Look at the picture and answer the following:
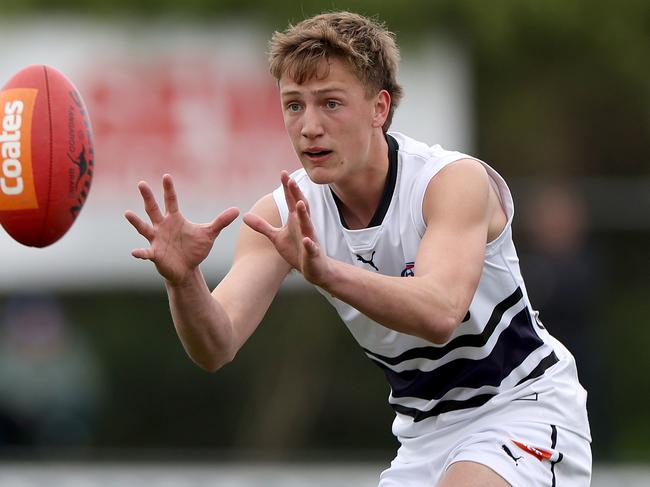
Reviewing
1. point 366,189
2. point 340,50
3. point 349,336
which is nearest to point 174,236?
point 366,189

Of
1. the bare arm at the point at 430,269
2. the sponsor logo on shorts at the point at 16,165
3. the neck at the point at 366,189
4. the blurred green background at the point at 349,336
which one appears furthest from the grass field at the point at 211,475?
the bare arm at the point at 430,269

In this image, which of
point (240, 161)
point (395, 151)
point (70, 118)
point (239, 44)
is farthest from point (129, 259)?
A: point (395, 151)

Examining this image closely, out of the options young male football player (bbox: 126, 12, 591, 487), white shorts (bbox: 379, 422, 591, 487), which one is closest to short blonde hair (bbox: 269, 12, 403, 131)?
young male football player (bbox: 126, 12, 591, 487)

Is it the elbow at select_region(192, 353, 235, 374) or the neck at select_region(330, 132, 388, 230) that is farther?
the neck at select_region(330, 132, 388, 230)

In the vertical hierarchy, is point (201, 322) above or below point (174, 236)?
below

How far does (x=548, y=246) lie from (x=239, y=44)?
396 cm

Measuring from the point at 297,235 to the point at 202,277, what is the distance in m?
0.58

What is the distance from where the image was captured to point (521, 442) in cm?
537

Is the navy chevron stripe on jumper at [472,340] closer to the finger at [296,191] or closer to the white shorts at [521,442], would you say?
the white shorts at [521,442]

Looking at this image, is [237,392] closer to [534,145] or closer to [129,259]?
[129,259]

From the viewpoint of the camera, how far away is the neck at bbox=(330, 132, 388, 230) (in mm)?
5547

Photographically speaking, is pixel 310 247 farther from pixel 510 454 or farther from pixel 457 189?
pixel 510 454

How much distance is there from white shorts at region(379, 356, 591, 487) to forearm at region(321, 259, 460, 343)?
697 mm

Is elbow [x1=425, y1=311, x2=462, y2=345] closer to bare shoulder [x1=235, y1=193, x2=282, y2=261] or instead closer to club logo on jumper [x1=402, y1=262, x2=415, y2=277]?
club logo on jumper [x1=402, y1=262, x2=415, y2=277]
